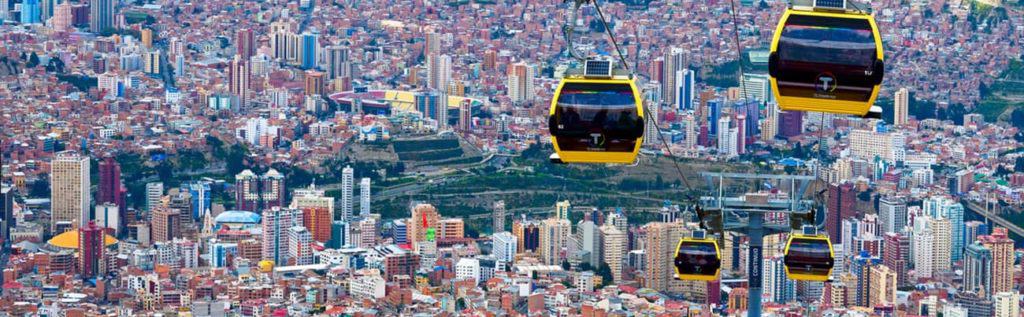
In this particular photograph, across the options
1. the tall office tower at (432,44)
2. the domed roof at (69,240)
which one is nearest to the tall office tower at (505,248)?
the domed roof at (69,240)

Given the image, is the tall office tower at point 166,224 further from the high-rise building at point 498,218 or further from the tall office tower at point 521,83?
the tall office tower at point 521,83

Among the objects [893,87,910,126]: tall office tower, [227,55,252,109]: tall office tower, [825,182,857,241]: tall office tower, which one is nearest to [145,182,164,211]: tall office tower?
[227,55,252,109]: tall office tower

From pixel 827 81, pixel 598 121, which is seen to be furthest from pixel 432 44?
pixel 827 81

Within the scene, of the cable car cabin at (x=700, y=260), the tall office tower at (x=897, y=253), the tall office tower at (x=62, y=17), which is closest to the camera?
the cable car cabin at (x=700, y=260)

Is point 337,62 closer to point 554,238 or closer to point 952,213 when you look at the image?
point 554,238

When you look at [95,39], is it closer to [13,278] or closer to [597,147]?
[13,278]

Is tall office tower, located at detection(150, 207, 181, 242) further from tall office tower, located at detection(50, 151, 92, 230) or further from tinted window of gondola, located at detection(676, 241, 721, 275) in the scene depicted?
tinted window of gondola, located at detection(676, 241, 721, 275)

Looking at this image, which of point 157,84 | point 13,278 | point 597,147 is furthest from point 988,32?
point 597,147
